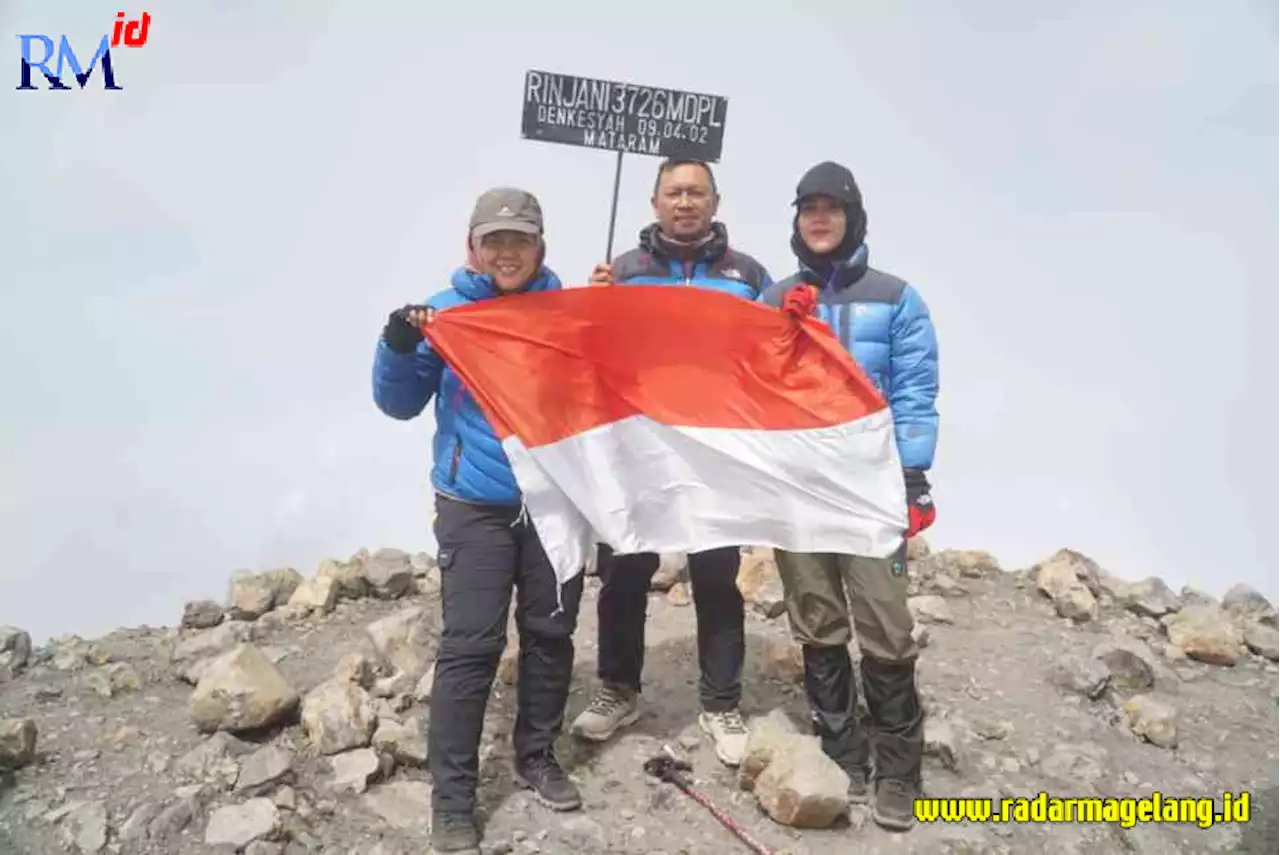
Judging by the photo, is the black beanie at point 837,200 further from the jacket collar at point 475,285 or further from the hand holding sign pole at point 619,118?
the jacket collar at point 475,285

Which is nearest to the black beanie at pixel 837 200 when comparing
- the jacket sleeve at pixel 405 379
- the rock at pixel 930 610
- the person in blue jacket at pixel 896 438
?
the person in blue jacket at pixel 896 438

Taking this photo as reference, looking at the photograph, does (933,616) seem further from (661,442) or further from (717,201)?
(717,201)

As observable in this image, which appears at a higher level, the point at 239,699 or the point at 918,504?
the point at 918,504

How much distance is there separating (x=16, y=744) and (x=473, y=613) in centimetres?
293

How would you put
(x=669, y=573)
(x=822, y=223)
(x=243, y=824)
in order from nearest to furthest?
1. (x=243, y=824)
2. (x=822, y=223)
3. (x=669, y=573)

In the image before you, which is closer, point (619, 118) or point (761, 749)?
point (761, 749)

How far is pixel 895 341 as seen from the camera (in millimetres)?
5016

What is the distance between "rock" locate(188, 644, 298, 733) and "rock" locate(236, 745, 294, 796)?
0.29 m

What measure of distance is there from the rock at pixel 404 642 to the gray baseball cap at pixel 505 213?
3447 mm

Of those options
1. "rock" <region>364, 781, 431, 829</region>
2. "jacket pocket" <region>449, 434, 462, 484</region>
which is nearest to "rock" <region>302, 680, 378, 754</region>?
"rock" <region>364, 781, 431, 829</region>

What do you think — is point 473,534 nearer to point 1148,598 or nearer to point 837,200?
point 837,200

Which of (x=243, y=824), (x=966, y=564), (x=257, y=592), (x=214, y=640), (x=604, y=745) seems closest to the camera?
(x=243, y=824)

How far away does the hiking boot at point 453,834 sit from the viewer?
4547mm

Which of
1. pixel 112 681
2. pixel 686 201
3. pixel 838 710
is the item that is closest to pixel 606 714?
pixel 838 710
